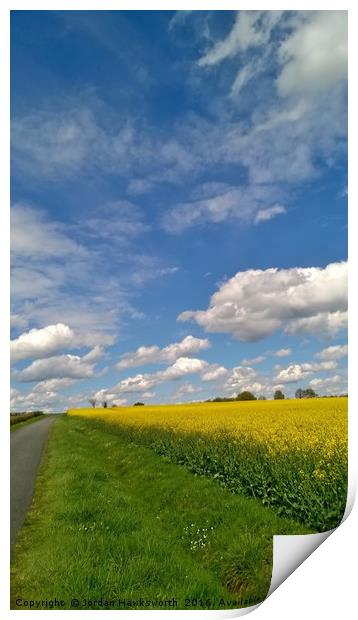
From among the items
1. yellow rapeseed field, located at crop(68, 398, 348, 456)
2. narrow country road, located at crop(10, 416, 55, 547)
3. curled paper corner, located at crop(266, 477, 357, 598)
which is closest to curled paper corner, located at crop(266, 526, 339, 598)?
curled paper corner, located at crop(266, 477, 357, 598)

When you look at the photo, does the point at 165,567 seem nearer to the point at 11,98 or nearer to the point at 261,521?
the point at 261,521

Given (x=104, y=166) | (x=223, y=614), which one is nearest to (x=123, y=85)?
(x=104, y=166)

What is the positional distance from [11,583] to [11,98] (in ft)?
15.1

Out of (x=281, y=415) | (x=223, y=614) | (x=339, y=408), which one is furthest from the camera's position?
(x=281, y=415)

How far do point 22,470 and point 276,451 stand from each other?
553 cm

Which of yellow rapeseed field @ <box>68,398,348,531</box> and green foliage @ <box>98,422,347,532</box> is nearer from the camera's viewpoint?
green foliage @ <box>98,422,347,532</box>

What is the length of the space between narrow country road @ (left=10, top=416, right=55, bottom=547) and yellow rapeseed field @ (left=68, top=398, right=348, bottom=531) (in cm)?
146

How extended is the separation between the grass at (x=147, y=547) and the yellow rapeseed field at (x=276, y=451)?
0.30m

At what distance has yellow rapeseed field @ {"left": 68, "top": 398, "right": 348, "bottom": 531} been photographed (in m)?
5.63

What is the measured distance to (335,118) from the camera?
5.62 meters

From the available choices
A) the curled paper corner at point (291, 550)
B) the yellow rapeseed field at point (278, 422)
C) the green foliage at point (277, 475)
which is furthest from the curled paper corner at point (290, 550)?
the yellow rapeseed field at point (278, 422)

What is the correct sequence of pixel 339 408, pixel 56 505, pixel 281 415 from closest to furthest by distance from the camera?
pixel 56 505 → pixel 339 408 → pixel 281 415

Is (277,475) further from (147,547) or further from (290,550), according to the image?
(147,547)

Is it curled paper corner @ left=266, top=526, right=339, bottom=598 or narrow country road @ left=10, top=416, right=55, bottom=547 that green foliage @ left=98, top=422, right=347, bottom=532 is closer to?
curled paper corner @ left=266, top=526, right=339, bottom=598
